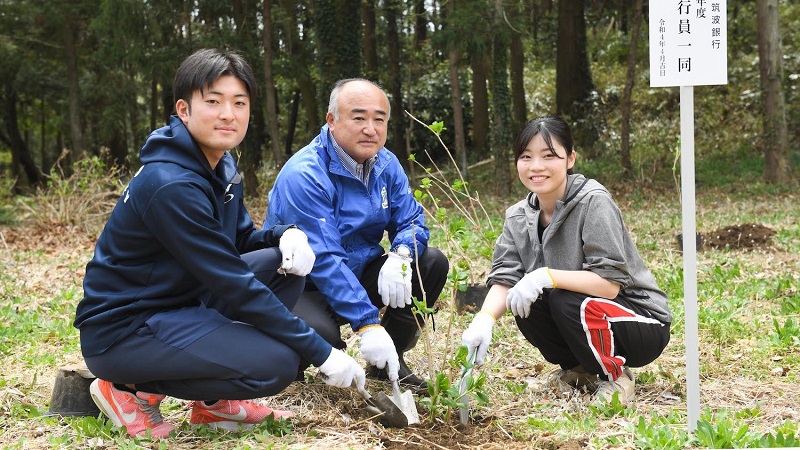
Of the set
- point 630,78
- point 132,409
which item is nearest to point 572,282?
point 132,409

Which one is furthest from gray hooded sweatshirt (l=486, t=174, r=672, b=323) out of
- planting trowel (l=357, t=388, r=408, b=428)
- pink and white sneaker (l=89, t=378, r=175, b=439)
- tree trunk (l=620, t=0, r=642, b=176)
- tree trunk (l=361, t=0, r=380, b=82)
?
tree trunk (l=361, t=0, r=380, b=82)

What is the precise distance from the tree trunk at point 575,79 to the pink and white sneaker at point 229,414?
11448mm

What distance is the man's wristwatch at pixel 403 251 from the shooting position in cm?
341

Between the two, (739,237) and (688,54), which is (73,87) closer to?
(739,237)

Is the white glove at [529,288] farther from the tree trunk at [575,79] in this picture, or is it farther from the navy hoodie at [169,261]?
the tree trunk at [575,79]

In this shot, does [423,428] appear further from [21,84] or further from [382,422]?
[21,84]

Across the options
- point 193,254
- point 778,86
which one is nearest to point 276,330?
point 193,254

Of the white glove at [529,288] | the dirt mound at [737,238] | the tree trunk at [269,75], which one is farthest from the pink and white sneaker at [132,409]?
the tree trunk at [269,75]

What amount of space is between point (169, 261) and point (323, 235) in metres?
0.69

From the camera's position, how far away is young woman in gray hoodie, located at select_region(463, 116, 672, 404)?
3043 millimetres

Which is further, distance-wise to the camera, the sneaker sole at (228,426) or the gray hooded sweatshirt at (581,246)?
the gray hooded sweatshirt at (581,246)

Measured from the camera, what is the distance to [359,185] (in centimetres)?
345

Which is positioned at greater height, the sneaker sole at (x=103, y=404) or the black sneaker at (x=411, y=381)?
the sneaker sole at (x=103, y=404)

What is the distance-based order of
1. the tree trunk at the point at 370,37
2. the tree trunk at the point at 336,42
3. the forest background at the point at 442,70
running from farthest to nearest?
the tree trunk at the point at 370,37
the tree trunk at the point at 336,42
the forest background at the point at 442,70
